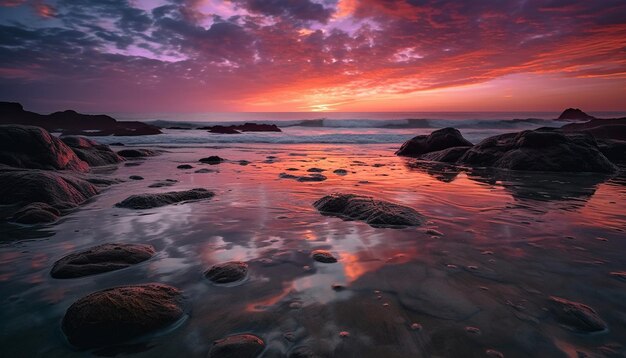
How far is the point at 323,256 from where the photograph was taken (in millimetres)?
2801

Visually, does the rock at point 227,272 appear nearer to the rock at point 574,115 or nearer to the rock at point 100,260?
the rock at point 100,260

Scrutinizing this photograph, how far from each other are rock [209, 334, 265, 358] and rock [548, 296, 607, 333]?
5.70 ft

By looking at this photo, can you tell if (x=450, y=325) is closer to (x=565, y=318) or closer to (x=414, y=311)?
(x=414, y=311)

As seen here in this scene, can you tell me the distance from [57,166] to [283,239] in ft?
21.3

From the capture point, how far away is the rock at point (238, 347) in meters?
1.60

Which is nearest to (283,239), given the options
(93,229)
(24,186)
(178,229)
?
(178,229)

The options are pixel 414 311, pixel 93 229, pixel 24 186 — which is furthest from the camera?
pixel 24 186

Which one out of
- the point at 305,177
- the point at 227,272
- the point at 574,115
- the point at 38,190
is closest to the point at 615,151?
the point at 305,177

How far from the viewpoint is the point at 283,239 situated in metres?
3.29

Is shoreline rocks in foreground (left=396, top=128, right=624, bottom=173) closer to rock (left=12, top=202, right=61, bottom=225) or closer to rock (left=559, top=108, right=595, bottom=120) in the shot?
rock (left=12, top=202, right=61, bottom=225)

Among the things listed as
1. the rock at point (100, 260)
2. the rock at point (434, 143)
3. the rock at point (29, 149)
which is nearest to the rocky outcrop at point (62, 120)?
the rock at point (29, 149)

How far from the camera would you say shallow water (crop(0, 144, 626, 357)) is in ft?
5.67

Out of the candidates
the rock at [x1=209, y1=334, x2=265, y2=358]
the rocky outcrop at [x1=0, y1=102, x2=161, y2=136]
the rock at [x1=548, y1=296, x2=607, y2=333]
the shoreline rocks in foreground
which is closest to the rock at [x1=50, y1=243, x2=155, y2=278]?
the rock at [x1=209, y1=334, x2=265, y2=358]

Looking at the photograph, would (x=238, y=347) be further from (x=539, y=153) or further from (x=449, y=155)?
(x=449, y=155)
